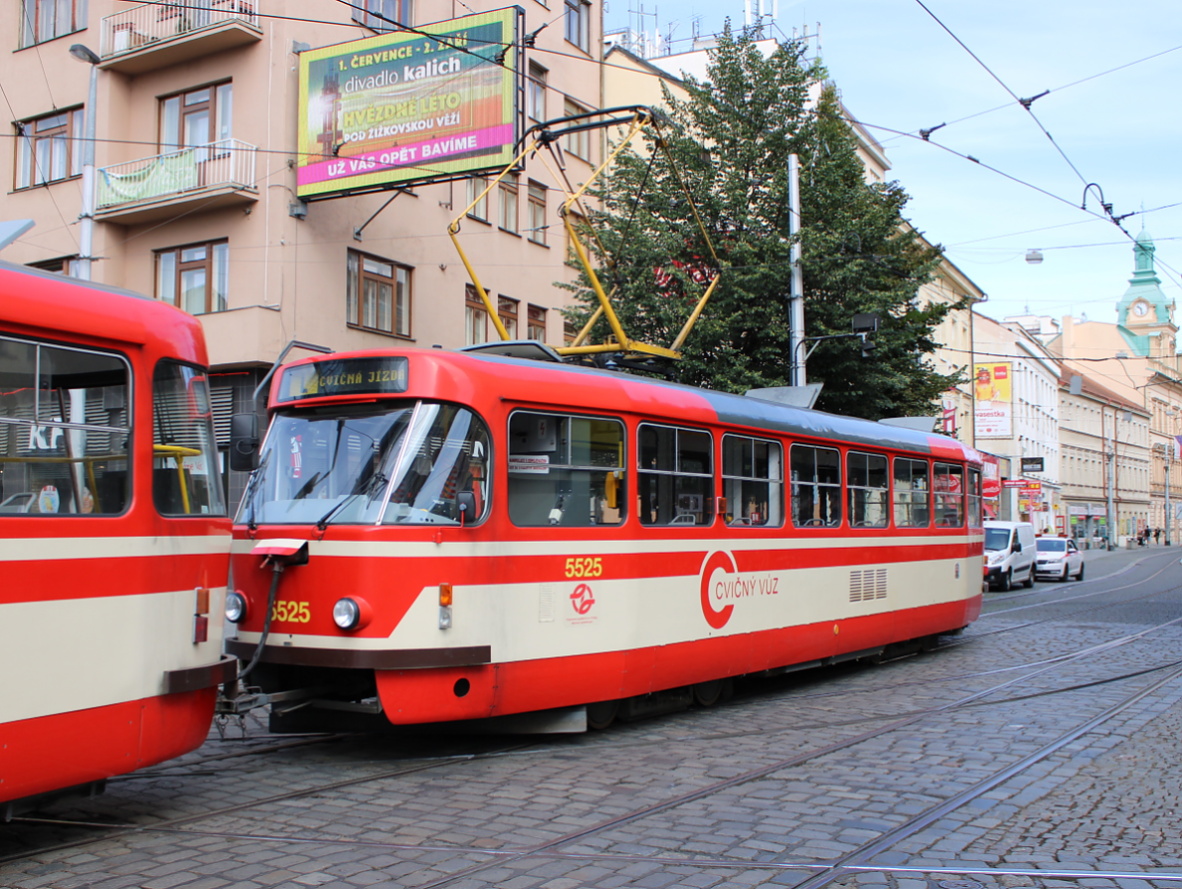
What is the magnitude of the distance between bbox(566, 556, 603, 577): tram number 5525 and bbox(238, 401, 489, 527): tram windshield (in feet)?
2.99

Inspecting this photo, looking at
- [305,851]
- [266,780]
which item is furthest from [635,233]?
[305,851]

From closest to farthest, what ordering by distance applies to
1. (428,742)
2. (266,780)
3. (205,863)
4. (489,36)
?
(205,863)
(266,780)
(428,742)
(489,36)

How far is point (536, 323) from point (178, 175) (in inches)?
362

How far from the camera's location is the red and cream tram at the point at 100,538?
5.33 m

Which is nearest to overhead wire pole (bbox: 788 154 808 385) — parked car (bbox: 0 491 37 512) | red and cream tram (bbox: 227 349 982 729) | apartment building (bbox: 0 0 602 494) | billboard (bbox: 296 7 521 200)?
apartment building (bbox: 0 0 602 494)

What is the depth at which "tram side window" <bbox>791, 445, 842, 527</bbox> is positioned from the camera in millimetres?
11469

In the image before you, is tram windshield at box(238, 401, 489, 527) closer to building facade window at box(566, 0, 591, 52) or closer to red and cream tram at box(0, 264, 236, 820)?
red and cream tram at box(0, 264, 236, 820)

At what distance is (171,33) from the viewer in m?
21.3

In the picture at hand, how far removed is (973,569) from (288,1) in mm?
14722

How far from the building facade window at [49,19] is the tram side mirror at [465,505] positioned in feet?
62.6

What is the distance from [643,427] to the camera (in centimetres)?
930

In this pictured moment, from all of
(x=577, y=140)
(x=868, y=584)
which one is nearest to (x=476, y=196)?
(x=577, y=140)

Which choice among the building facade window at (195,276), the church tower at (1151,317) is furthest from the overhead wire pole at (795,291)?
the church tower at (1151,317)

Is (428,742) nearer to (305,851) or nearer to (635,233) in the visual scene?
(305,851)
